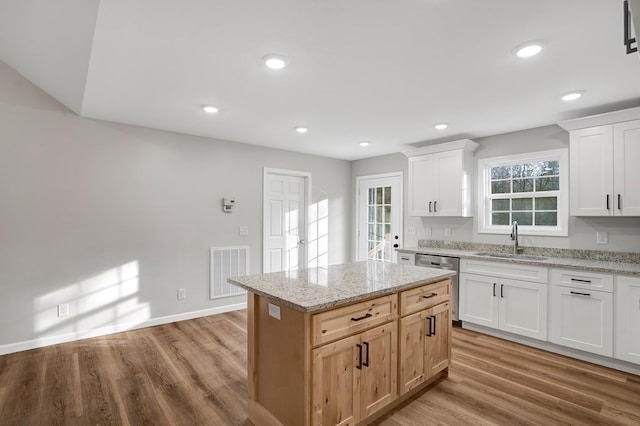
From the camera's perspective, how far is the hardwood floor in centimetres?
219

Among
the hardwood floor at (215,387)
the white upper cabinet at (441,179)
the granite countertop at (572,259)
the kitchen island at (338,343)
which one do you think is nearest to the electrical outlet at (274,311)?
the kitchen island at (338,343)

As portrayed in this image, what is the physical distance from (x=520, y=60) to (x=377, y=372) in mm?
2293

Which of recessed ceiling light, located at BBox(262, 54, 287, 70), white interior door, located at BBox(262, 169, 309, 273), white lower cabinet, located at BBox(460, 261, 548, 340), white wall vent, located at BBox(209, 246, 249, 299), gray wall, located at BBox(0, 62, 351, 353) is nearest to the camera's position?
recessed ceiling light, located at BBox(262, 54, 287, 70)

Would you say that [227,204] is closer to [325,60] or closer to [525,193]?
[325,60]

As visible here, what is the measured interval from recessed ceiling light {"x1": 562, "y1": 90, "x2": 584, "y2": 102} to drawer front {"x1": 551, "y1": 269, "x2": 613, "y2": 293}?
5.18ft

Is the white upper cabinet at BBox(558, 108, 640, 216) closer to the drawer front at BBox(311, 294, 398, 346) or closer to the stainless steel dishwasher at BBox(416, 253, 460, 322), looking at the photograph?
the stainless steel dishwasher at BBox(416, 253, 460, 322)

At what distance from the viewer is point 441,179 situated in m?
4.38

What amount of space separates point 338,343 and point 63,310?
10.5 feet

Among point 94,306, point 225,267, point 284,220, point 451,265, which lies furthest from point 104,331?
point 451,265

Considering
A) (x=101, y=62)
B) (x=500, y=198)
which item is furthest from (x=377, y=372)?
(x=500, y=198)

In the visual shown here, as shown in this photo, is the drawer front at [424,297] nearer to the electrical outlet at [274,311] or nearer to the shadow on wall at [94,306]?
the electrical outlet at [274,311]

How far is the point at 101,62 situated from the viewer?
2295 millimetres

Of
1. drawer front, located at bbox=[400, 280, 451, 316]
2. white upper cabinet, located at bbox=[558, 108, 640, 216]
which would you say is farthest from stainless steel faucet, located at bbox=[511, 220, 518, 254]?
drawer front, located at bbox=[400, 280, 451, 316]

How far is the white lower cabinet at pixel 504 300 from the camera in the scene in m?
3.30
